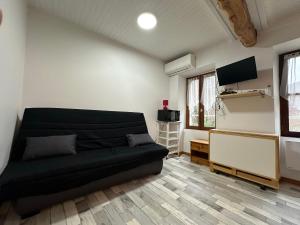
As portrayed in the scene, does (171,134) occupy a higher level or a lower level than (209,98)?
lower

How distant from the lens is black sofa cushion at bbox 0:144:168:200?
1.30 meters

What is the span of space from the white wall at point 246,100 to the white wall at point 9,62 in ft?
10.8

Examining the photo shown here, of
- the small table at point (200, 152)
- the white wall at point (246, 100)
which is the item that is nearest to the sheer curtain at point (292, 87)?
the white wall at point (246, 100)

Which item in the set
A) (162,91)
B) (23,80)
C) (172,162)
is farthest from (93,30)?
(172,162)

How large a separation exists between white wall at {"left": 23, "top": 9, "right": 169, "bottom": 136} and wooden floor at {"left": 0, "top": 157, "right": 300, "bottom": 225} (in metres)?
1.57

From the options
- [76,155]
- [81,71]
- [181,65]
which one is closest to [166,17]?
[181,65]

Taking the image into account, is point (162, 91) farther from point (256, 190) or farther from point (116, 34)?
point (256, 190)

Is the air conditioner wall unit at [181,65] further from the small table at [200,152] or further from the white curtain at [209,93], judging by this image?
the small table at [200,152]

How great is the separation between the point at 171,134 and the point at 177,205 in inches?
86.2

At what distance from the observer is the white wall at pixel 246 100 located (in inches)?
92.7

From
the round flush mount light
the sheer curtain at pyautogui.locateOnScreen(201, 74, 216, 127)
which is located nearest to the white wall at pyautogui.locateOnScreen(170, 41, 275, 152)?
Result: the sheer curtain at pyautogui.locateOnScreen(201, 74, 216, 127)

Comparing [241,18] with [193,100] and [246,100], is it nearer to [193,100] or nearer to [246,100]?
[246,100]

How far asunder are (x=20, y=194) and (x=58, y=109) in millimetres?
1280

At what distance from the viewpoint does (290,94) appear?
2408mm
